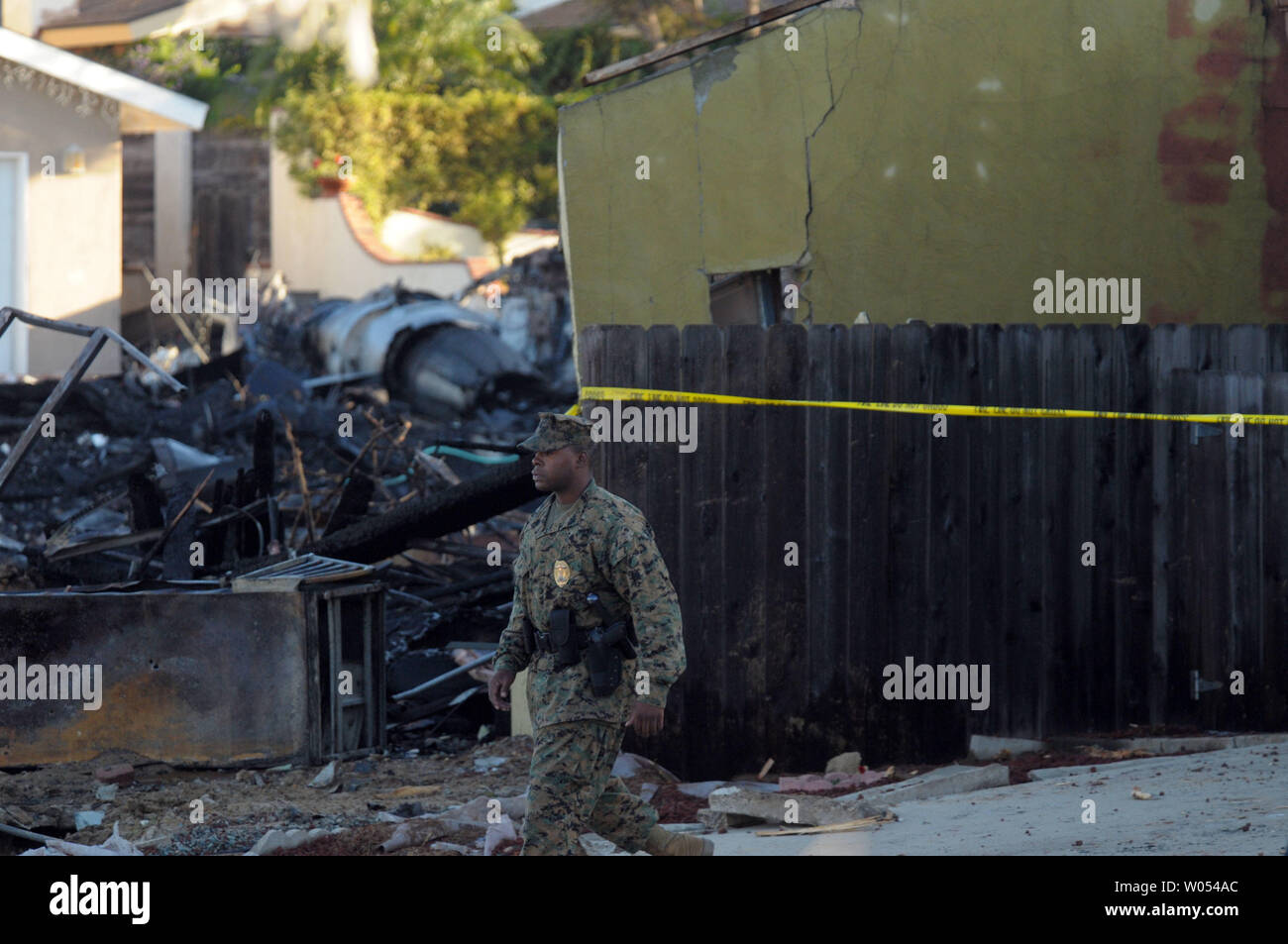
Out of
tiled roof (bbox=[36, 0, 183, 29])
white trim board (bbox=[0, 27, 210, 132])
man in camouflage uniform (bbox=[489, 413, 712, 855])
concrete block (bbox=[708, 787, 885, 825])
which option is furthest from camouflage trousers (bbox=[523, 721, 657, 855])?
tiled roof (bbox=[36, 0, 183, 29])

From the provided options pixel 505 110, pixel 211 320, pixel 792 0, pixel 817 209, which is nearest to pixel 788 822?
pixel 817 209

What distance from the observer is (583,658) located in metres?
5.39

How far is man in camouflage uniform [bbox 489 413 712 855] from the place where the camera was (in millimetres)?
5266

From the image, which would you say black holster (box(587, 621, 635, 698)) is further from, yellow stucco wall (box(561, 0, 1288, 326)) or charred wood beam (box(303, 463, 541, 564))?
yellow stucco wall (box(561, 0, 1288, 326))

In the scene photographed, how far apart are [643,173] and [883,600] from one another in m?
3.34

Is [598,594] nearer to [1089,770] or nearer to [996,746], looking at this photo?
[1089,770]

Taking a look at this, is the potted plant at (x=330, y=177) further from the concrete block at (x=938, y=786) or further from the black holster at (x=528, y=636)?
the black holster at (x=528, y=636)

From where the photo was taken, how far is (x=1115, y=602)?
24.8 ft

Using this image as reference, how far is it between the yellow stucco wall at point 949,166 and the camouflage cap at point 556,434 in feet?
13.2

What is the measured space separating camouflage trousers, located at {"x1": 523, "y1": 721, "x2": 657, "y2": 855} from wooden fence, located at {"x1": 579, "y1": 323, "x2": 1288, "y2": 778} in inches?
77.7

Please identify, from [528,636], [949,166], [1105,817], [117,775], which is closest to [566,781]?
[528,636]

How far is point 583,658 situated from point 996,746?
9.32 feet

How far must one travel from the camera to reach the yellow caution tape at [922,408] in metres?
7.23
